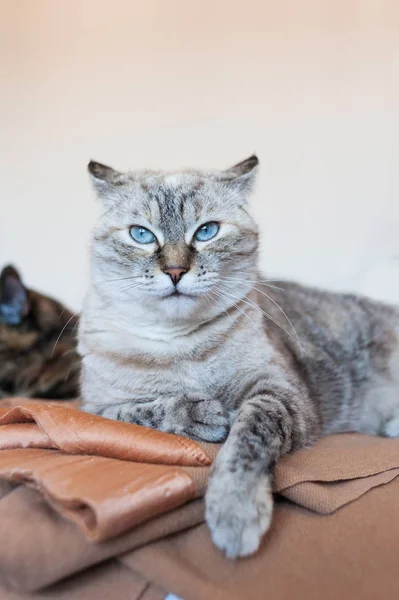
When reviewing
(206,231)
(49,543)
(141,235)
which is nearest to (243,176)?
(206,231)

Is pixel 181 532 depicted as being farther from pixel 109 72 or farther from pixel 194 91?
pixel 109 72

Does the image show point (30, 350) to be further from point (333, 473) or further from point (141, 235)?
point (333, 473)

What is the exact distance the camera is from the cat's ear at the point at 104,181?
134 centimetres

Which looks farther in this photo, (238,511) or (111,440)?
(111,440)

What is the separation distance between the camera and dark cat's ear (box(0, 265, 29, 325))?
1.81 metres

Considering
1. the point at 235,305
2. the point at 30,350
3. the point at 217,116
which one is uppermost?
the point at 217,116

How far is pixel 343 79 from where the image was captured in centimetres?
214

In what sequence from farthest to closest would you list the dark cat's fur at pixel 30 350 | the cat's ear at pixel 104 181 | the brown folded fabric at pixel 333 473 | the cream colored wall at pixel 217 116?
the cream colored wall at pixel 217 116, the dark cat's fur at pixel 30 350, the cat's ear at pixel 104 181, the brown folded fabric at pixel 333 473

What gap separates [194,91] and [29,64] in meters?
0.86

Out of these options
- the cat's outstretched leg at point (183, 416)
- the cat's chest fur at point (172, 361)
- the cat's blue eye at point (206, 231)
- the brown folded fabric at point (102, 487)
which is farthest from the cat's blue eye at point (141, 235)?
the brown folded fabric at point (102, 487)

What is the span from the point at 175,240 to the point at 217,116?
1269 millimetres

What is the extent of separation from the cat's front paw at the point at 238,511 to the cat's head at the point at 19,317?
1.20 m

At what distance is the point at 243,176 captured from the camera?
138cm

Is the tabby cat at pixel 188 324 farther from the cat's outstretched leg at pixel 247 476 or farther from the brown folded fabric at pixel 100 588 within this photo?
the brown folded fabric at pixel 100 588
